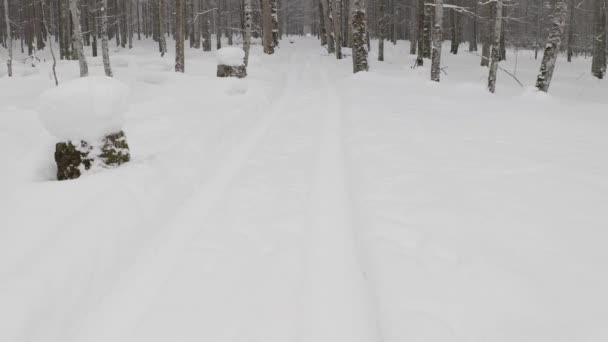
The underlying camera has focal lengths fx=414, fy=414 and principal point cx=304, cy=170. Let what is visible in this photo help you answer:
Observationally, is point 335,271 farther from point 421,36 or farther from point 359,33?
point 421,36

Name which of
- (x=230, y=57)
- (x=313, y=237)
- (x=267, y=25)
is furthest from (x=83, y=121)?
(x=267, y=25)

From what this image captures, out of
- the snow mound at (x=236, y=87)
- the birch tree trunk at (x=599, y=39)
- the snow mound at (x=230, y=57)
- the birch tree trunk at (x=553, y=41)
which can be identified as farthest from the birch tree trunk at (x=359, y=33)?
the birch tree trunk at (x=599, y=39)

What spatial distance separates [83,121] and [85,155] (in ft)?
1.47

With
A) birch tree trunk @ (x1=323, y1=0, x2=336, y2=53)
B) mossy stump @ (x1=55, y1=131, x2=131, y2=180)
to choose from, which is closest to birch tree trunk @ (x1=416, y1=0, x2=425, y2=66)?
birch tree trunk @ (x1=323, y1=0, x2=336, y2=53)

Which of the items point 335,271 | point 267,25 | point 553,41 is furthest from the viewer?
point 267,25

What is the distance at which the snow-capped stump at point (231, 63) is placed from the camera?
1538cm

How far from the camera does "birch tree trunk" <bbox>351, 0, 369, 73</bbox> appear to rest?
16712mm

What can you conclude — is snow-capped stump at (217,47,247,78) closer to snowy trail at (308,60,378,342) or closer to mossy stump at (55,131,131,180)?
mossy stump at (55,131,131,180)

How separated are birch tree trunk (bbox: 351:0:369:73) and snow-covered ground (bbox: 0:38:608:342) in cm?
982

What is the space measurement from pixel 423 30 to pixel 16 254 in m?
22.1

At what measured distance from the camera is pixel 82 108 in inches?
209

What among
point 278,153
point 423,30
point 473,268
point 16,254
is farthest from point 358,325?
point 423,30

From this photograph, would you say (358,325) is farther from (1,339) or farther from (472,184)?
(472,184)

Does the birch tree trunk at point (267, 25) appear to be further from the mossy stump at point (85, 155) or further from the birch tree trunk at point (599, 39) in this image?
the mossy stump at point (85, 155)
